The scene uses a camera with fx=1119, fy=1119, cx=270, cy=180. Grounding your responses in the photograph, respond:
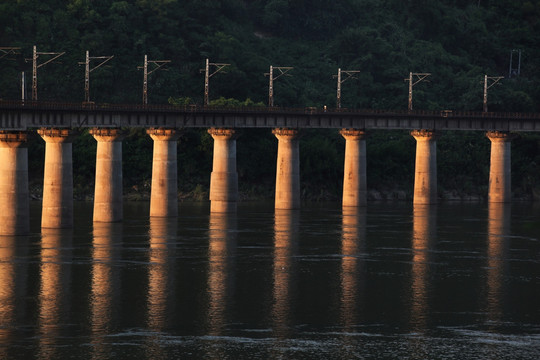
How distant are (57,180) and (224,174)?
31.4 metres

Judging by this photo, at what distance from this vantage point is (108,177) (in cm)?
11762

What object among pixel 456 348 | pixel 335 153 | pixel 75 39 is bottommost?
pixel 456 348

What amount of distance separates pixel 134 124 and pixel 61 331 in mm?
66397

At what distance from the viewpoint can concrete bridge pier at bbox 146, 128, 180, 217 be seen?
12731cm

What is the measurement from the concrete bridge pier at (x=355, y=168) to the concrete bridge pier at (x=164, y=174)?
2913cm

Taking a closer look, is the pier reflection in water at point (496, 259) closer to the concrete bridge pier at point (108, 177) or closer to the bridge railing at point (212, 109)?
the bridge railing at point (212, 109)

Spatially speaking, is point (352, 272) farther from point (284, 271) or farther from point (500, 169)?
point (500, 169)

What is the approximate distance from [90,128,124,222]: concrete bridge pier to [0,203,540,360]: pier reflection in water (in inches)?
80.2

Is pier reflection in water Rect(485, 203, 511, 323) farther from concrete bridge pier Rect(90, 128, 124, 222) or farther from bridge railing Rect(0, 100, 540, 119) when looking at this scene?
concrete bridge pier Rect(90, 128, 124, 222)

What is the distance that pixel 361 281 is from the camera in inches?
2972

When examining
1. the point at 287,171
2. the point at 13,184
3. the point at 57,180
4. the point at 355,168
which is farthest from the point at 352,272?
the point at 355,168

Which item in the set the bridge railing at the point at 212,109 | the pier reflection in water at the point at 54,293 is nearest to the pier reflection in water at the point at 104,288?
the pier reflection in water at the point at 54,293

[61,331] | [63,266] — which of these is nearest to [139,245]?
[63,266]

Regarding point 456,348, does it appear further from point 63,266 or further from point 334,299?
point 63,266
